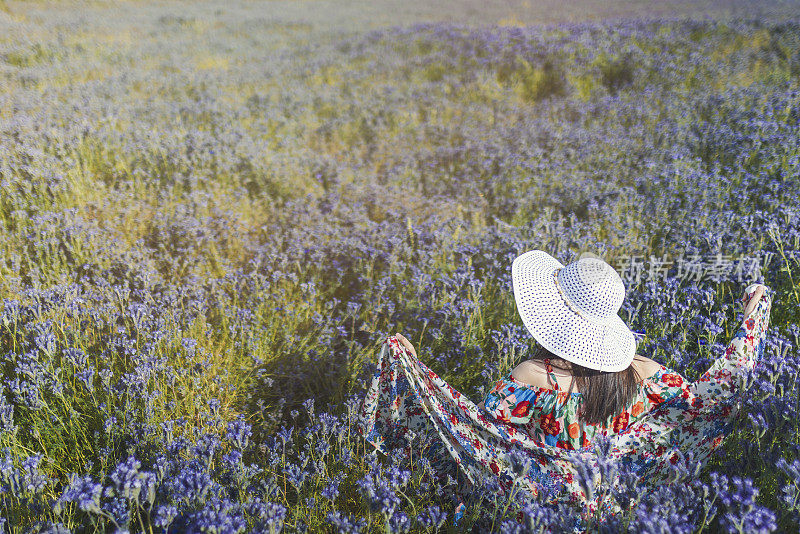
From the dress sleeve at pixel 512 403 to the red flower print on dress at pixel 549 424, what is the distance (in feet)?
0.15

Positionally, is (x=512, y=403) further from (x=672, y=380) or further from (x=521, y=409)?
(x=672, y=380)

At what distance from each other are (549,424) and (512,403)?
0.14 m

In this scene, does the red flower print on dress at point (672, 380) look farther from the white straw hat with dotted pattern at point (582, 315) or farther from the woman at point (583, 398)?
the white straw hat with dotted pattern at point (582, 315)

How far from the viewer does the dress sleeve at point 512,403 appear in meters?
1.84

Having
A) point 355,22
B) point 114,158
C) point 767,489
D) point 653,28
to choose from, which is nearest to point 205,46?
point 355,22

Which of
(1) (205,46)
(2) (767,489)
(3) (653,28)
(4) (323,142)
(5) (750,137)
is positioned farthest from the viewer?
(3) (653,28)

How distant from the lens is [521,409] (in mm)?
1857

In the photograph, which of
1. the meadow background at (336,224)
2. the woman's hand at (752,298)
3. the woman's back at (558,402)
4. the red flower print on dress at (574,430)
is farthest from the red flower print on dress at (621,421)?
the woman's hand at (752,298)

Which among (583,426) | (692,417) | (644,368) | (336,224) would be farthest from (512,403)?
(336,224)

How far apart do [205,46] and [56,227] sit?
14.8 ft

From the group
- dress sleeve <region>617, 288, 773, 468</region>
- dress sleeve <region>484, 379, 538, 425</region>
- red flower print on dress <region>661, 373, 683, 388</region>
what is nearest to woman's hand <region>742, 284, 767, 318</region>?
dress sleeve <region>617, 288, 773, 468</region>

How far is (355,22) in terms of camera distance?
7.70m

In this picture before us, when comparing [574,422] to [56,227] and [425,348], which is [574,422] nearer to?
[425,348]

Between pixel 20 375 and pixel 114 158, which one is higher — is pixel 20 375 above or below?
below
